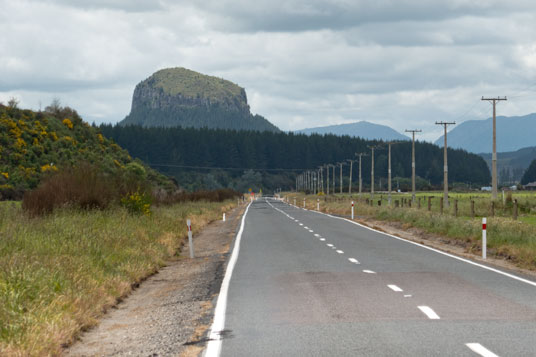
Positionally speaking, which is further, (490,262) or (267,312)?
(490,262)

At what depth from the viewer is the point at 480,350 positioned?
7.90m

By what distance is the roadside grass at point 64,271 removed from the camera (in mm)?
8656

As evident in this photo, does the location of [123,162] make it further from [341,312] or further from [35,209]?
[341,312]

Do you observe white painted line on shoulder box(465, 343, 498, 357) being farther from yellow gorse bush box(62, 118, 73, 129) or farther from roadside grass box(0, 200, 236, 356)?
yellow gorse bush box(62, 118, 73, 129)

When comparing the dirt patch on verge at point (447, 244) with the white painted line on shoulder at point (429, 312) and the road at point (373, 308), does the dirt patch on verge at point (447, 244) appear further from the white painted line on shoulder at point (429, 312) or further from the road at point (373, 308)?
the white painted line on shoulder at point (429, 312)

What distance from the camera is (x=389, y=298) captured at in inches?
468

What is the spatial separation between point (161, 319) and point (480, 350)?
15.9ft

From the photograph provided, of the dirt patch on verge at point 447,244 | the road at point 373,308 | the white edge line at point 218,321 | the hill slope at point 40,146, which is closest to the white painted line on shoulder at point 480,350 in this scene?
the road at point 373,308

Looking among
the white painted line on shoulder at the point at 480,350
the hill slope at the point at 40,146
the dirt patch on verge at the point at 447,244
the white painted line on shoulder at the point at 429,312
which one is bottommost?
the dirt patch on verge at the point at 447,244

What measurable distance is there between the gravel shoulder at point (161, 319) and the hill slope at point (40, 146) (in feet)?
167

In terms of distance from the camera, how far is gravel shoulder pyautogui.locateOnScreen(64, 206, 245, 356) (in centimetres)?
874

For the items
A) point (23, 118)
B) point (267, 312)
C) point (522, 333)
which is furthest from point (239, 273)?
point (23, 118)

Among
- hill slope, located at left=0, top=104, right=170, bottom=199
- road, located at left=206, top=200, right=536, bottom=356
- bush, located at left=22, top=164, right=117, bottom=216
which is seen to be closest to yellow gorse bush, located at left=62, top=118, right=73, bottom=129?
hill slope, located at left=0, top=104, right=170, bottom=199

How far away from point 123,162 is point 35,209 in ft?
278
